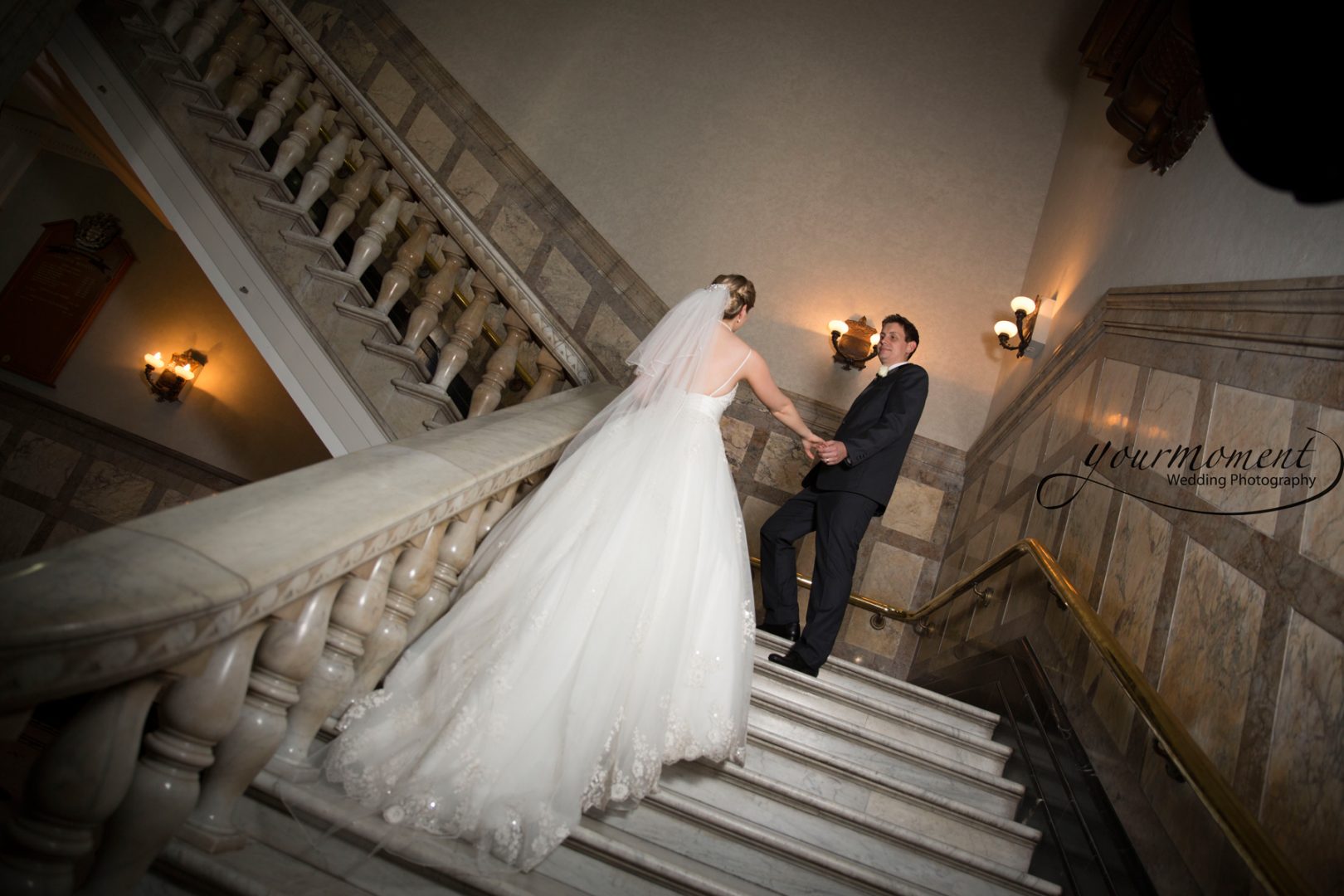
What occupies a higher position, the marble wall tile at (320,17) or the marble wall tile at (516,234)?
the marble wall tile at (320,17)

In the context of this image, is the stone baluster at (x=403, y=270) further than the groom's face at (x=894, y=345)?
No

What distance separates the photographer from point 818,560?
3955 mm

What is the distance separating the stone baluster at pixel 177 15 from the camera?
459 centimetres

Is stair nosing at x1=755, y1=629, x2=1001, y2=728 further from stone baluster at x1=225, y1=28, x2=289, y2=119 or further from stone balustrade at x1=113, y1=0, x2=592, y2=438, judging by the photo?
stone baluster at x1=225, y1=28, x2=289, y2=119

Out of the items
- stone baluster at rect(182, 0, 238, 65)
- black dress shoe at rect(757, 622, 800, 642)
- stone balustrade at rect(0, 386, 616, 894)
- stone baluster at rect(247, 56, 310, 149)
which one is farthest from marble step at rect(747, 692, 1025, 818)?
stone baluster at rect(182, 0, 238, 65)

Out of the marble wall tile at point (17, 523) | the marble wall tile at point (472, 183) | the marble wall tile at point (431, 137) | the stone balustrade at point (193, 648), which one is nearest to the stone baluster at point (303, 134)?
the marble wall tile at point (472, 183)

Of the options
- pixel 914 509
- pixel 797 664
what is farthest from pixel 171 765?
pixel 914 509

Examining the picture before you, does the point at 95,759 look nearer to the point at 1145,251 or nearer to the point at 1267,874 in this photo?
the point at 1267,874

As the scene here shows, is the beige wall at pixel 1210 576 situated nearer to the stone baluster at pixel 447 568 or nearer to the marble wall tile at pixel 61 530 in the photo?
the stone baluster at pixel 447 568

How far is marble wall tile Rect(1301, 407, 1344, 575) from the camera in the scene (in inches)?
82.8

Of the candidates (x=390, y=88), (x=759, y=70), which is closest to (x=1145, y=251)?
(x=759, y=70)

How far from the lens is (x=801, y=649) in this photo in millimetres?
3697

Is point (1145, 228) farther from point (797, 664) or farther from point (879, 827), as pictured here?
point (879, 827)

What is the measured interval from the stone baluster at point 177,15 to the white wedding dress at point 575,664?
3380mm
